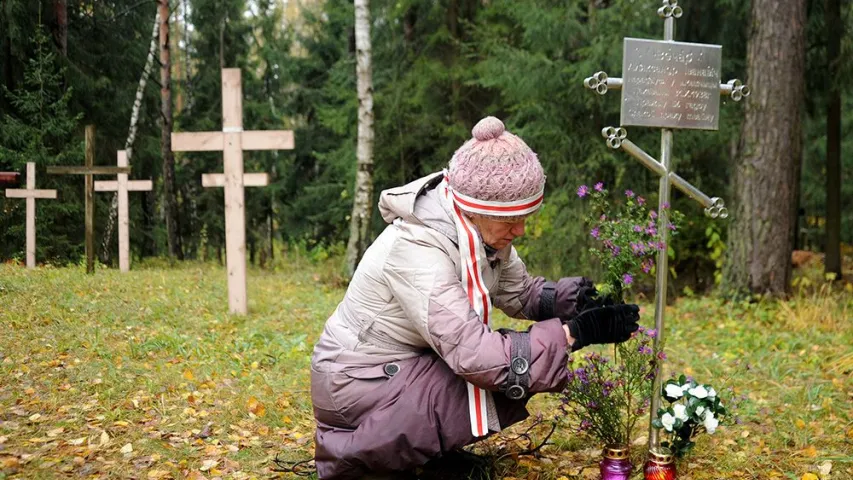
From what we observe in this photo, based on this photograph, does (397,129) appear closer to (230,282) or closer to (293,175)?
(293,175)

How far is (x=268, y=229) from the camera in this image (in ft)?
60.2

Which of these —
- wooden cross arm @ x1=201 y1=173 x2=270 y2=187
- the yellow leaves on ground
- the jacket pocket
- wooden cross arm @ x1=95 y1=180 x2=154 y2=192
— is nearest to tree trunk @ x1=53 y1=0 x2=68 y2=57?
wooden cross arm @ x1=201 y1=173 x2=270 y2=187

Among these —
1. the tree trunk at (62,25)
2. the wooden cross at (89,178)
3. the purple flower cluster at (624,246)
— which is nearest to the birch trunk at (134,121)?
the wooden cross at (89,178)

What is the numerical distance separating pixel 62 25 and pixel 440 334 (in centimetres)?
465

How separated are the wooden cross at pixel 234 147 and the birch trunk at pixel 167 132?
178 inches

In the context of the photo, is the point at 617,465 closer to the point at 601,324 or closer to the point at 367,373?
the point at 601,324

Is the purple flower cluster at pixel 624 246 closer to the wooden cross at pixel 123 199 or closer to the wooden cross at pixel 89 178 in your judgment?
the wooden cross at pixel 89 178

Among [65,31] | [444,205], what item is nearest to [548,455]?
Answer: [444,205]

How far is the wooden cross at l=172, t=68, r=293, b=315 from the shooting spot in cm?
630

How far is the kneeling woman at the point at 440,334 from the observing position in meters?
2.45

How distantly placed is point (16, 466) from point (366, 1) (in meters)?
7.75

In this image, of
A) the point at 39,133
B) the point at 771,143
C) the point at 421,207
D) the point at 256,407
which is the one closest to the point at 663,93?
the point at 421,207

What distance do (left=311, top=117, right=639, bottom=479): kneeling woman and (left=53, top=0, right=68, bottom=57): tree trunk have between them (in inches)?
155

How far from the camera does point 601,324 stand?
2.56 meters
